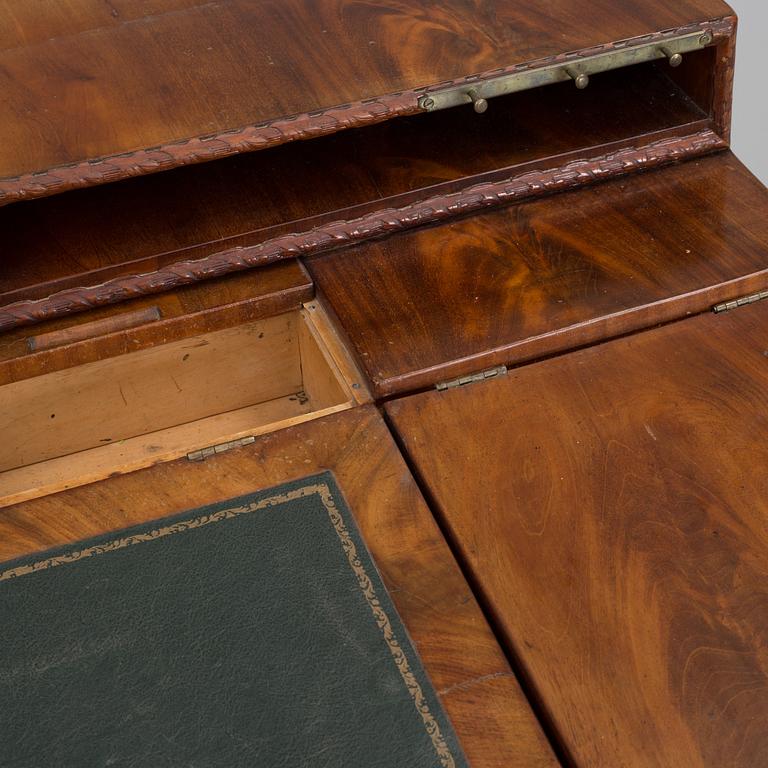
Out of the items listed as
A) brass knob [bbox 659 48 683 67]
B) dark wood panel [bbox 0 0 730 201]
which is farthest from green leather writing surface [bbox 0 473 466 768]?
brass knob [bbox 659 48 683 67]

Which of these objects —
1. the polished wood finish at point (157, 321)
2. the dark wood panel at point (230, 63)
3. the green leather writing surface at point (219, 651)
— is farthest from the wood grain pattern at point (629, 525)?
the dark wood panel at point (230, 63)

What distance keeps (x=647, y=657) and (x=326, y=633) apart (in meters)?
0.29

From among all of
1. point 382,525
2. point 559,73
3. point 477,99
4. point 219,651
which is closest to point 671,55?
point 559,73

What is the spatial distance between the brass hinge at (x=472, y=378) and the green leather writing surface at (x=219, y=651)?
185mm

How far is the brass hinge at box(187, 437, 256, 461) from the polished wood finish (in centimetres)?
21

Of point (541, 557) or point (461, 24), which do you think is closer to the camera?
point (541, 557)

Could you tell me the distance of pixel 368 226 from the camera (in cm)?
145

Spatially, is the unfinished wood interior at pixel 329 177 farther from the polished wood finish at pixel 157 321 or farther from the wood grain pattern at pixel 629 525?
the wood grain pattern at pixel 629 525

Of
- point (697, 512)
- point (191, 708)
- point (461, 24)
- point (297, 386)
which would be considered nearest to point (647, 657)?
point (697, 512)

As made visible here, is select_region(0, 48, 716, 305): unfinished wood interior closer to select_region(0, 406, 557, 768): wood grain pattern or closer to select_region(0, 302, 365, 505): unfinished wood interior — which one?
select_region(0, 302, 365, 505): unfinished wood interior

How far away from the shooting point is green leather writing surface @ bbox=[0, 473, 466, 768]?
3.30 ft

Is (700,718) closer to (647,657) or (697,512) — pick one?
(647,657)

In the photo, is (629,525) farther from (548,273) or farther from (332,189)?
(332,189)

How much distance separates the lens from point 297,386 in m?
1.60
